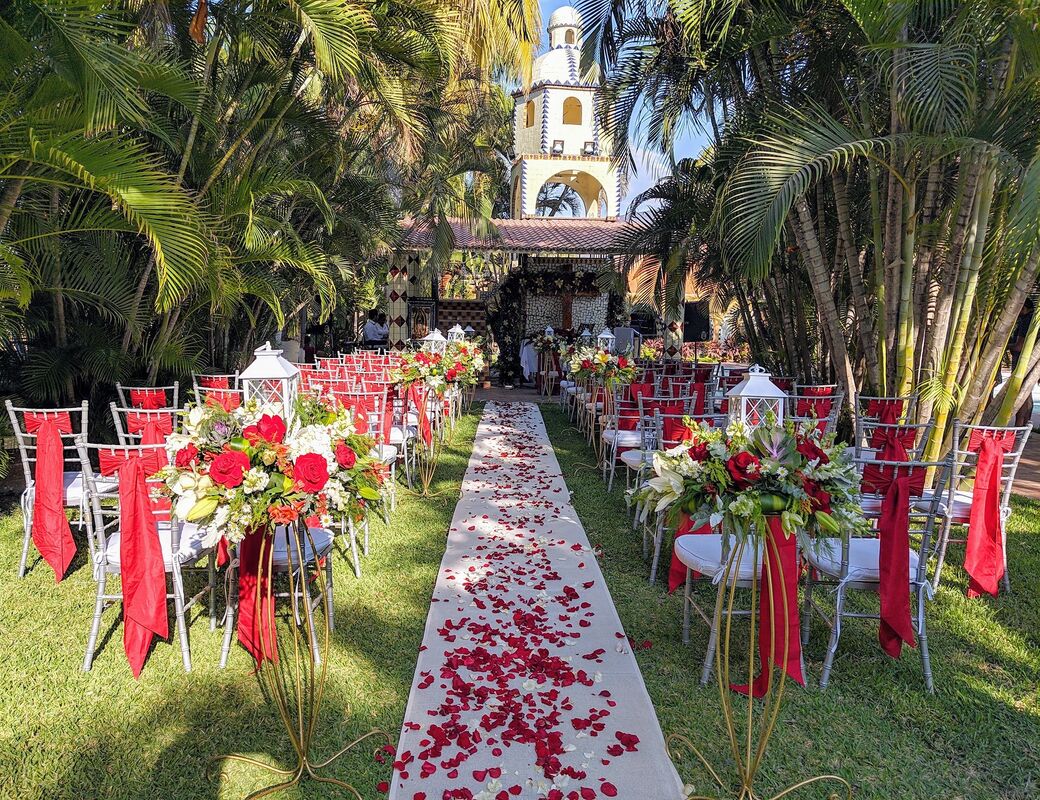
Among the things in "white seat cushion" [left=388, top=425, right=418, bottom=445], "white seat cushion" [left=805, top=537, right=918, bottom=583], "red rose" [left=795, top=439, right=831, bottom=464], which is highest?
"red rose" [left=795, top=439, right=831, bottom=464]

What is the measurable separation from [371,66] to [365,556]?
441 cm

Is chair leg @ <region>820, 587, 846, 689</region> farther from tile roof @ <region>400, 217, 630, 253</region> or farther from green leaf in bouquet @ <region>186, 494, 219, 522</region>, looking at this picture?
tile roof @ <region>400, 217, 630, 253</region>

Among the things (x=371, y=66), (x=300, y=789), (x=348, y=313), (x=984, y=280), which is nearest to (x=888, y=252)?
(x=984, y=280)

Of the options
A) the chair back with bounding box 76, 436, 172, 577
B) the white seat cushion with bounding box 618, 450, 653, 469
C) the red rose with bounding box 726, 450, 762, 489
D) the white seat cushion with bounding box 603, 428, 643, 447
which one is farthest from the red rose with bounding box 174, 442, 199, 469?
the white seat cushion with bounding box 603, 428, 643, 447

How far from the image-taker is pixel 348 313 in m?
20.9

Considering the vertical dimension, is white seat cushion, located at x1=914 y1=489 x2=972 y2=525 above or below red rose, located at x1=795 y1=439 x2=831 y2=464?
below

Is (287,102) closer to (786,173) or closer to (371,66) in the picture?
(371,66)

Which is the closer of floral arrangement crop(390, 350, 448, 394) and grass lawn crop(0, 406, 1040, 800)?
grass lawn crop(0, 406, 1040, 800)

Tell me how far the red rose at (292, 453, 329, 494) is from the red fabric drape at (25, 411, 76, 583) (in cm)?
263

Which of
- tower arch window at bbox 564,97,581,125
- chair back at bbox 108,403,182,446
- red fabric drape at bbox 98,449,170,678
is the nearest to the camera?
red fabric drape at bbox 98,449,170,678

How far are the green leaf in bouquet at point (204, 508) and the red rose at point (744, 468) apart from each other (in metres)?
1.79

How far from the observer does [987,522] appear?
4.22 m

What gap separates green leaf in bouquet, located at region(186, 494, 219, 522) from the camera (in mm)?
2445

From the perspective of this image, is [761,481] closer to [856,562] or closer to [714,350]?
[856,562]
